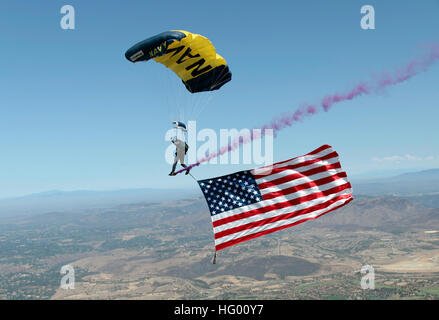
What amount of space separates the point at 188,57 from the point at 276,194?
915 cm

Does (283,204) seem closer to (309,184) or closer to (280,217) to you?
(280,217)

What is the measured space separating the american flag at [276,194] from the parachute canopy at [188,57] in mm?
6676

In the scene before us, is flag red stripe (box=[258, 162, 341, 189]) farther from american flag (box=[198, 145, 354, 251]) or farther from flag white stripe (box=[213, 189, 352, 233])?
flag white stripe (box=[213, 189, 352, 233])

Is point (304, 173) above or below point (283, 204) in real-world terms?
above

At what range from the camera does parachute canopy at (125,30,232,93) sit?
16172mm

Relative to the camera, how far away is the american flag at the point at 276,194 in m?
15.3

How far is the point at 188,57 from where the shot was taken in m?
18.0

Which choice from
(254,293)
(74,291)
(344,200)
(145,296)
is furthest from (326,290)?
(344,200)
